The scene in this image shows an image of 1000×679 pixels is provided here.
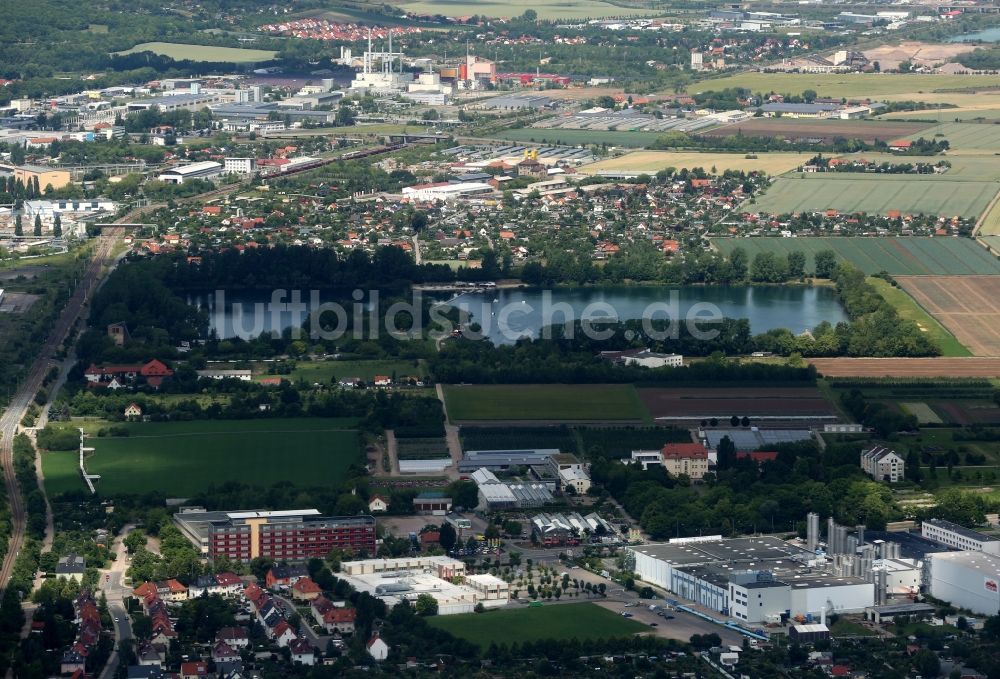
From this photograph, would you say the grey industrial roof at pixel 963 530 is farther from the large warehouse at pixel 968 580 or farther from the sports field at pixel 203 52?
the sports field at pixel 203 52

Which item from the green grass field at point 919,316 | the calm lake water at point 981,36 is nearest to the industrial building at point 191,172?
the green grass field at point 919,316

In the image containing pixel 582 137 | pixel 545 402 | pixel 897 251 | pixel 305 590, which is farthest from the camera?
pixel 582 137

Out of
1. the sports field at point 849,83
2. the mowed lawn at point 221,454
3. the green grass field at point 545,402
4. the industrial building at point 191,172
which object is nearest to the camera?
the mowed lawn at point 221,454

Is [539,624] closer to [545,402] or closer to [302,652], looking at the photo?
[302,652]

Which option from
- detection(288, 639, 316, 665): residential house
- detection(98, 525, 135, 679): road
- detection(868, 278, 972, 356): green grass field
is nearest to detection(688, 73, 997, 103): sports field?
detection(868, 278, 972, 356): green grass field

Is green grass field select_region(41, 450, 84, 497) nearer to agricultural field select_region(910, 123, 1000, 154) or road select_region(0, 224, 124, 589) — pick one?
road select_region(0, 224, 124, 589)

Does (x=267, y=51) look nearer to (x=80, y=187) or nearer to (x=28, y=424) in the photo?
(x=80, y=187)

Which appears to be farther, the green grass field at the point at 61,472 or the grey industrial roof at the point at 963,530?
the green grass field at the point at 61,472

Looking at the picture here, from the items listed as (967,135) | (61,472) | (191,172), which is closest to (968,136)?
(967,135)
